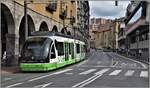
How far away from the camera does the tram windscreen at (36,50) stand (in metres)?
28.0

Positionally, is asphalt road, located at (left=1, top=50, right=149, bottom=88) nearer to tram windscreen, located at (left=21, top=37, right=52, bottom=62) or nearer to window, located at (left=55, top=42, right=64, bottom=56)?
tram windscreen, located at (left=21, top=37, right=52, bottom=62)

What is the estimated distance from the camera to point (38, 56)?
28.1 m

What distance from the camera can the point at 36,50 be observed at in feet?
92.7

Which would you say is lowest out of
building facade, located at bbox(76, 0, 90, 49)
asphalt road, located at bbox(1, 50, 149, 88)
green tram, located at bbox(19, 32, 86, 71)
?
asphalt road, located at bbox(1, 50, 149, 88)

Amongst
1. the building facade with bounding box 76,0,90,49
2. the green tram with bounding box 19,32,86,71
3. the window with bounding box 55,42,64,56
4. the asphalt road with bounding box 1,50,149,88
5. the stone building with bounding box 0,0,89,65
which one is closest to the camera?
the asphalt road with bounding box 1,50,149,88

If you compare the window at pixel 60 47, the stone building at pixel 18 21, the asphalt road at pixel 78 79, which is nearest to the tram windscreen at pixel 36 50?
the asphalt road at pixel 78 79

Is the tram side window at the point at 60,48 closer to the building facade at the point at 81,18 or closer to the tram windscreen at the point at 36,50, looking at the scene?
the tram windscreen at the point at 36,50

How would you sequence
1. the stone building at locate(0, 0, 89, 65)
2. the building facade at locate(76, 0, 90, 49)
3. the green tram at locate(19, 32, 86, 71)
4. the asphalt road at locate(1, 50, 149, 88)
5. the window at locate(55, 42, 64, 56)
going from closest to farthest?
the asphalt road at locate(1, 50, 149, 88) < the green tram at locate(19, 32, 86, 71) < the window at locate(55, 42, 64, 56) < the stone building at locate(0, 0, 89, 65) < the building facade at locate(76, 0, 90, 49)

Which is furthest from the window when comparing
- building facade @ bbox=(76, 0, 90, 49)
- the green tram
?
building facade @ bbox=(76, 0, 90, 49)

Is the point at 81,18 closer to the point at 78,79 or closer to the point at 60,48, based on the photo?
the point at 60,48

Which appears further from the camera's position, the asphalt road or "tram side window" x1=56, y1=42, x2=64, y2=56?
"tram side window" x1=56, y1=42, x2=64, y2=56

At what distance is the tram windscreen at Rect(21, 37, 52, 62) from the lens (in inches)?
1102

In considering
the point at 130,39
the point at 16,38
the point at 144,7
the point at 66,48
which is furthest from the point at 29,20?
the point at 130,39

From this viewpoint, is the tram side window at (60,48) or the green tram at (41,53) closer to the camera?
the green tram at (41,53)
